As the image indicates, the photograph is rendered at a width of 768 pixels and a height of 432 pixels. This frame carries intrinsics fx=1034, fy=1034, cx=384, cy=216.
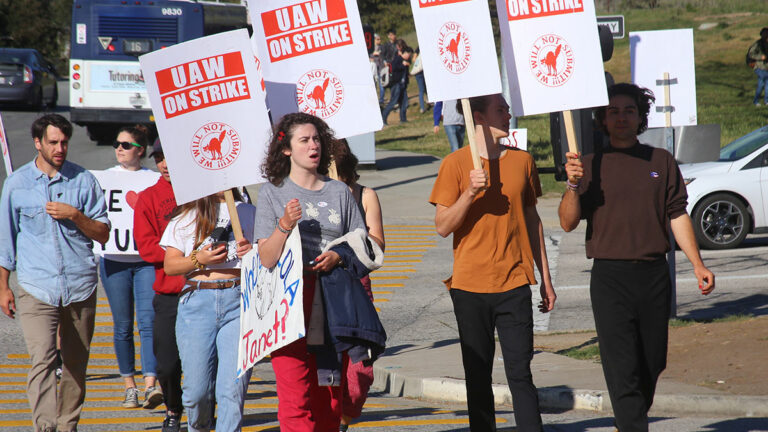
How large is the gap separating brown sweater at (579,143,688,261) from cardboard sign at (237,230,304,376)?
65.9 inches

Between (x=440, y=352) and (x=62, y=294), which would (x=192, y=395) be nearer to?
(x=62, y=294)

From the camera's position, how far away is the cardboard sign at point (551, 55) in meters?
5.73

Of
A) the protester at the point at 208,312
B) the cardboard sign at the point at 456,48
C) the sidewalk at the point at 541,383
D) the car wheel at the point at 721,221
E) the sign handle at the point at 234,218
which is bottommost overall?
the car wheel at the point at 721,221


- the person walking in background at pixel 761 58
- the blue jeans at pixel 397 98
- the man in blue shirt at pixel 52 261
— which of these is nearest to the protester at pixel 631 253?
the man in blue shirt at pixel 52 261

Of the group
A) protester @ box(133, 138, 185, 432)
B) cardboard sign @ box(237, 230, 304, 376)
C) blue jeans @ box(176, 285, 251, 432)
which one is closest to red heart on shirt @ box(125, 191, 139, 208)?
protester @ box(133, 138, 185, 432)

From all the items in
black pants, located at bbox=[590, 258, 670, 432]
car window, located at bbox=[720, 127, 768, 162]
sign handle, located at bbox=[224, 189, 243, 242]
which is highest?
sign handle, located at bbox=[224, 189, 243, 242]

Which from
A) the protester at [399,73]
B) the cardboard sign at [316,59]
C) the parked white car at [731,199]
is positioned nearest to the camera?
the cardboard sign at [316,59]

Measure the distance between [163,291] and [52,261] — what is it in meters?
0.79

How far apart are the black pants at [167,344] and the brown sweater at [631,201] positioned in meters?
2.45

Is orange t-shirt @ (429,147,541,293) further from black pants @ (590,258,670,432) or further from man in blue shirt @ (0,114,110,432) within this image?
man in blue shirt @ (0,114,110,432)

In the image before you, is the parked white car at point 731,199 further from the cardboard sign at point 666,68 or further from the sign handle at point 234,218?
the sign handle at point 234,218

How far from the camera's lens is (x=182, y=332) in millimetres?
5469

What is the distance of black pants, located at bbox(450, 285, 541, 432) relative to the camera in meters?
5.48

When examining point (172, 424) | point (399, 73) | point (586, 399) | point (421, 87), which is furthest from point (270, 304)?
point (421, 87)
